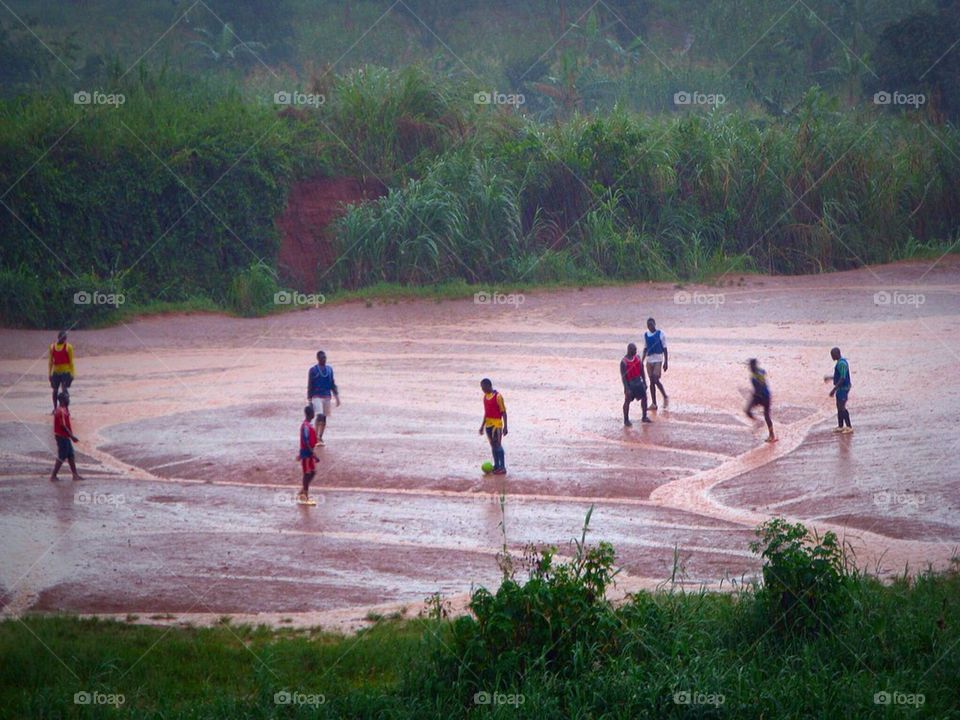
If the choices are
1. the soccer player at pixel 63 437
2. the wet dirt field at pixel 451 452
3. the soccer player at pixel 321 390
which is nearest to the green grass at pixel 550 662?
the wet dirt field at pixel 451 452

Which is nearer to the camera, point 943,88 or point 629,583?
point 629,583

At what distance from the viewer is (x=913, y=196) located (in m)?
32.4

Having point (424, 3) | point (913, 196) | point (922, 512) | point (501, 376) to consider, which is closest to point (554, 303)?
point (501, 376)

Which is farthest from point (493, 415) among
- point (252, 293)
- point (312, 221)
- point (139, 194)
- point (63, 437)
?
point (312, 221)

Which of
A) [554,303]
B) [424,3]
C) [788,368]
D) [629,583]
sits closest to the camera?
[629,583]

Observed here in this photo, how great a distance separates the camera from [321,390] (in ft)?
57.0

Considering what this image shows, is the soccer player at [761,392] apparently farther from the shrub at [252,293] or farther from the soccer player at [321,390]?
the shrub at [252,293]

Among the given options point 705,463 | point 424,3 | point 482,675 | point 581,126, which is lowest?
point 482,675

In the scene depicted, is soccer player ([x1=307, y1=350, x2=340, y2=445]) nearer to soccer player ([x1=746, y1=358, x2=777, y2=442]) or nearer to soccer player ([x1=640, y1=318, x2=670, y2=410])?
soccer player ([x1=640, y1=318, x2=670, y2=410])

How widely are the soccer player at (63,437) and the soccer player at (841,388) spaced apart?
1025 centimetres

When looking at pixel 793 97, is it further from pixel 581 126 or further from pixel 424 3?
pixel 424 3

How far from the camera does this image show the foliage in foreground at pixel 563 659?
8.91 metres

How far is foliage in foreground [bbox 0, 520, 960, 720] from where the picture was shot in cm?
891

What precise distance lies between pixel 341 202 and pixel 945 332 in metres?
16.6
